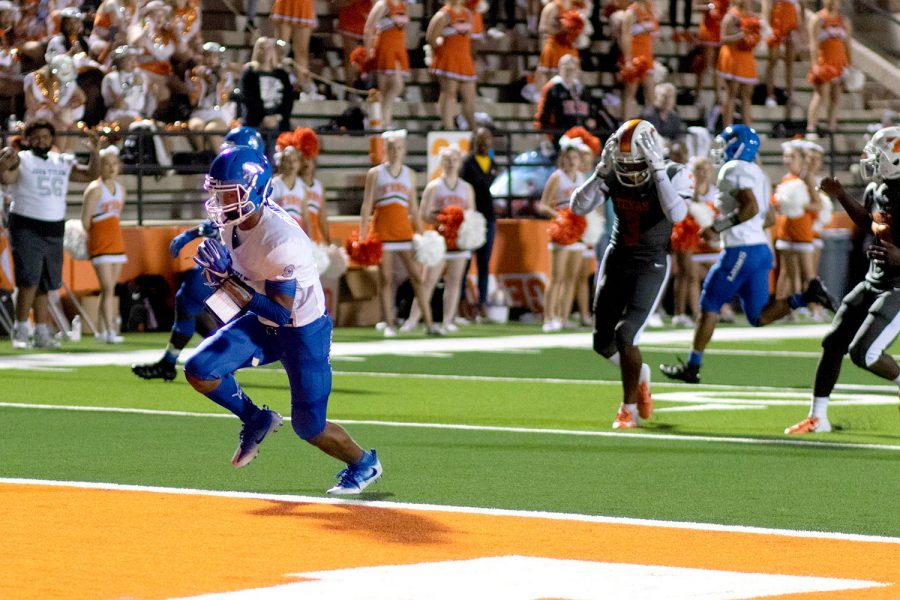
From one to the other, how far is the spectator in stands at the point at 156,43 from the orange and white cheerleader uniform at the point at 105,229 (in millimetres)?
2750

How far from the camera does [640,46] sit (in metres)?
26.8

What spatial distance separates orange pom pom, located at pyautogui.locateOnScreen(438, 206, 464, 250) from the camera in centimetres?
2173

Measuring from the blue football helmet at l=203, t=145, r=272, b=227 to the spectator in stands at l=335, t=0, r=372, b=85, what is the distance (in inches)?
653

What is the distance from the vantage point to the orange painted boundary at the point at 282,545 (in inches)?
270

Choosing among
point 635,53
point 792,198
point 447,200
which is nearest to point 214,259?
point 447,200

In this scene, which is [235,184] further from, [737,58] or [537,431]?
[737,58]

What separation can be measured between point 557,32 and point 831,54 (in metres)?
4.94

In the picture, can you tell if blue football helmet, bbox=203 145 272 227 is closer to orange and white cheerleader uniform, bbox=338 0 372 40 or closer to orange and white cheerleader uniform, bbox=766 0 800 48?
orange and white cheerleader uniform, bbox=338 0 372 40

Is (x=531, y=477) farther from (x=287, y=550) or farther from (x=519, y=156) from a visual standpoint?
(x=519, y=156)

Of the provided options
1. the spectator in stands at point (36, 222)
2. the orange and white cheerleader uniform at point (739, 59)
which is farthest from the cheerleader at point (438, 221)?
the orange and white cheerleader uniform at point (739, 59)

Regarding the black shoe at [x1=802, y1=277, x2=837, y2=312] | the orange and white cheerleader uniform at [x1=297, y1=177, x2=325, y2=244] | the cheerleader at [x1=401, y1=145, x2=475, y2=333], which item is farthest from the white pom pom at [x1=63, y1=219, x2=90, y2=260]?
the black shoe at [x1=802, y1=277, x2=837, y2=312]

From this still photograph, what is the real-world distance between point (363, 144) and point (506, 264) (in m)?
2.44

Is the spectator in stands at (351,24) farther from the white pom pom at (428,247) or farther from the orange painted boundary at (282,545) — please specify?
the orange painted boundary at (282,545)


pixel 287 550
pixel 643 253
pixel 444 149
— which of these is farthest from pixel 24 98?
pixel 287 550
